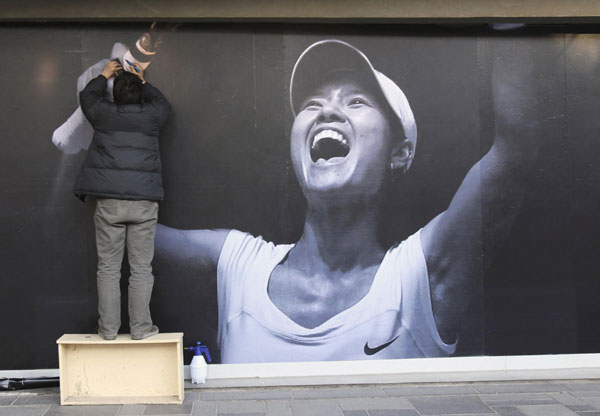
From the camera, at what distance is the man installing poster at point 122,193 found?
4516 mm

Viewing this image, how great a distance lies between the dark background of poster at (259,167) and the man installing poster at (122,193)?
1.12 ft

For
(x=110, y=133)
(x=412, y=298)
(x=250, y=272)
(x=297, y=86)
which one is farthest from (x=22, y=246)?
(x=412, y=298)

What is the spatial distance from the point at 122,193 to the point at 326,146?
1.64 metres

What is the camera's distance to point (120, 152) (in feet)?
14.9

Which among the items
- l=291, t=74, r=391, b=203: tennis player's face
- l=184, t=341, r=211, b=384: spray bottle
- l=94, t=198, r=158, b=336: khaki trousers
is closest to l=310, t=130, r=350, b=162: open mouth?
l=291, t=74, r=391, b=203: tennis player's face

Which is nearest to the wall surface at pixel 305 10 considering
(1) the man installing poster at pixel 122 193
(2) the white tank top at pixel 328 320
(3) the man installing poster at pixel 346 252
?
(3) the man installing poster at pixel 346 252

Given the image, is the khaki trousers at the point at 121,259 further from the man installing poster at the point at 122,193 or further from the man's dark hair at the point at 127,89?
the man's dark hair at the point at 127,89

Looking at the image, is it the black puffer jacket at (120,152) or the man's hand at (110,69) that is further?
the man's hand at (110,69)

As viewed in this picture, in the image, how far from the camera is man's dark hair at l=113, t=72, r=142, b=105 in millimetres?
4664

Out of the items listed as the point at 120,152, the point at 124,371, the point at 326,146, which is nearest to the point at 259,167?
the point at 326,146

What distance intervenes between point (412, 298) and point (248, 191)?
5.23 ft

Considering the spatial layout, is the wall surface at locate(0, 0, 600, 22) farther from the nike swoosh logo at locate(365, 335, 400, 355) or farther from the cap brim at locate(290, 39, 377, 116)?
the nike swoosh logo at locate(365, 335, 400, 355)

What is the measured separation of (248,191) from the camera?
5020 millimetres

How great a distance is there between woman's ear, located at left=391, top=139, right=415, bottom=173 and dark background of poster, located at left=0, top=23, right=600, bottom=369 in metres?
0.08
